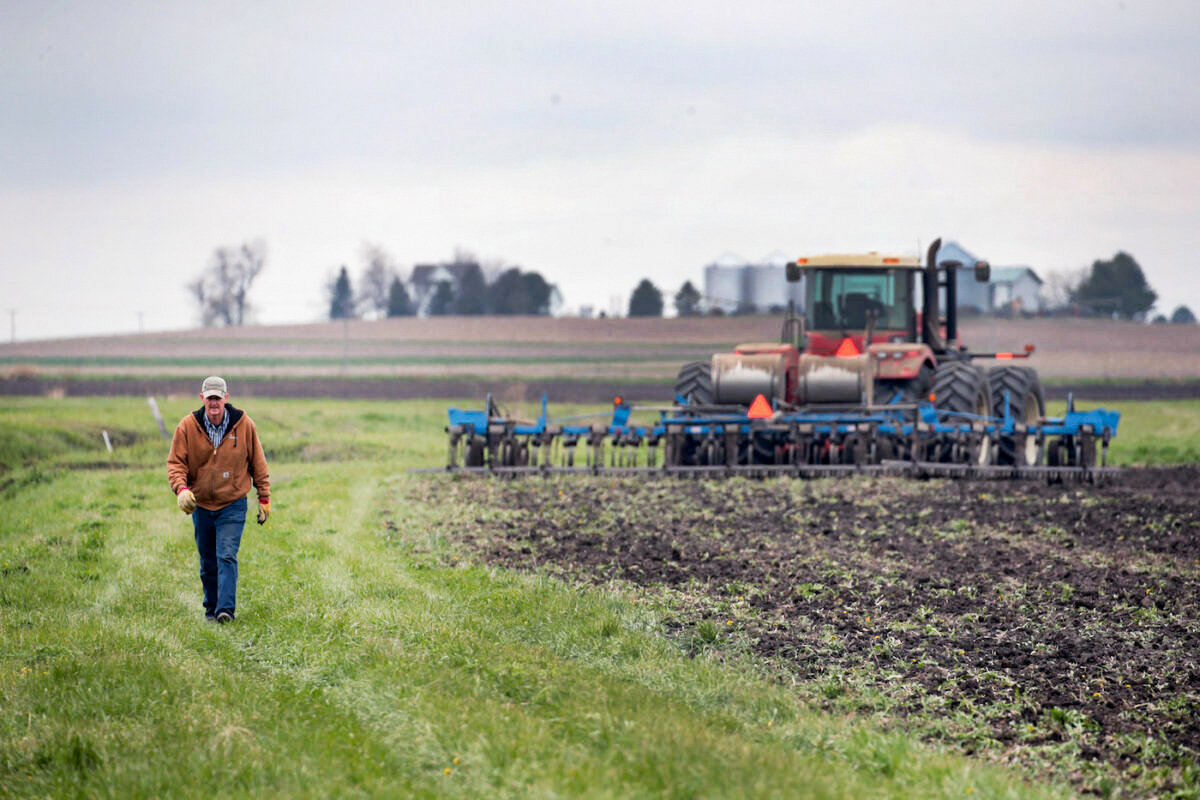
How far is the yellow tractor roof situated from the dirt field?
154 inches

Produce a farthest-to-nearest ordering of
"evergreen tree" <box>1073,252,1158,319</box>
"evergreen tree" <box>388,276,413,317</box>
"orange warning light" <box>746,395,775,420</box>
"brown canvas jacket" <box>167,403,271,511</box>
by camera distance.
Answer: "evergreen tree" <box>388,276,413,317</box>, "evergreen tree" <box>1073,252,1158,319</box>, "orange warning light" <box>746,395,775,420</box>, "brown canvas jacket" <box>167,403,271,511</box>

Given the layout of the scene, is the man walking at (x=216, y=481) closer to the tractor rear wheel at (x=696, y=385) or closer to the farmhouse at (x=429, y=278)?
the tractor rear wheel at (x=696, y=385)

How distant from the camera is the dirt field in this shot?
20.9 feet

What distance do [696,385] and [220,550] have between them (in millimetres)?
12757

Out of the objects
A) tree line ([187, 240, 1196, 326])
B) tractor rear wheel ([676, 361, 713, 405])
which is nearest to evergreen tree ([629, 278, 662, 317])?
tree line ([187, 240, 1196, 326])

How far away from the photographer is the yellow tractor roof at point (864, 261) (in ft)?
63.6

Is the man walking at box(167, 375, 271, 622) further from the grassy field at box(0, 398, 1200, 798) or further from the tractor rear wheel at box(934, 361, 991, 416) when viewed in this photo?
the tractor rear wheel at box(934, 361, 991, 416)

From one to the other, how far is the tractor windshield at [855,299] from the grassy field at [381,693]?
9.39m

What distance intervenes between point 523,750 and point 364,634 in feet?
8.80

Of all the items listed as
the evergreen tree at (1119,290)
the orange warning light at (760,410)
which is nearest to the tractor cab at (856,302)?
the orange warning light at (760,410)

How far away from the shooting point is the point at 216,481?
843 centimetres

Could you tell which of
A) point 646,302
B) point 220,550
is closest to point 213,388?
point 220,550

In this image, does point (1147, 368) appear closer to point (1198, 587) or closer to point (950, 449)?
point (950, 449)

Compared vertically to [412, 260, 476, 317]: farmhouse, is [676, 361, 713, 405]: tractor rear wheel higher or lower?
lower
